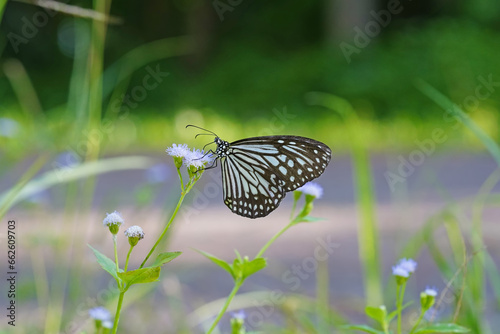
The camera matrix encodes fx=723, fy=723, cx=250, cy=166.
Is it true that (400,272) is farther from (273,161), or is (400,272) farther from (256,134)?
(256,134)

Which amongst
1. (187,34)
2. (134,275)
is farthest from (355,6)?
(134,275)

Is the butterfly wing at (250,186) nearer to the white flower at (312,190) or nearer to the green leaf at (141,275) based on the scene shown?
the white flower at (312,190)

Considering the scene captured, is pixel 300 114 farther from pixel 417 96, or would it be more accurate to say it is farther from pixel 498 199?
pixel 498 199

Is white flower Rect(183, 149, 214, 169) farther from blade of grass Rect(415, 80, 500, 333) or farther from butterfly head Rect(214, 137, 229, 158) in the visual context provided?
blade of grass Rect(415, 80, 500, 333)

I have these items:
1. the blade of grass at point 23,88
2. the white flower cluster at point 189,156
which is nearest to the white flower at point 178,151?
the white flower cluster at point 189,156

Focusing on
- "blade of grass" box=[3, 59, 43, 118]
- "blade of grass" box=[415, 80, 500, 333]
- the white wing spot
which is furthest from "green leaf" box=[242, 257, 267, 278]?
"blade of grass" box=[3, 59, 43, 118]

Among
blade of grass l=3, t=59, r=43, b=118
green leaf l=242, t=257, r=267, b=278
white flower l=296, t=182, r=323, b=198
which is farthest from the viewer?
blade of grass l=3, t=59, r=43, b=118
